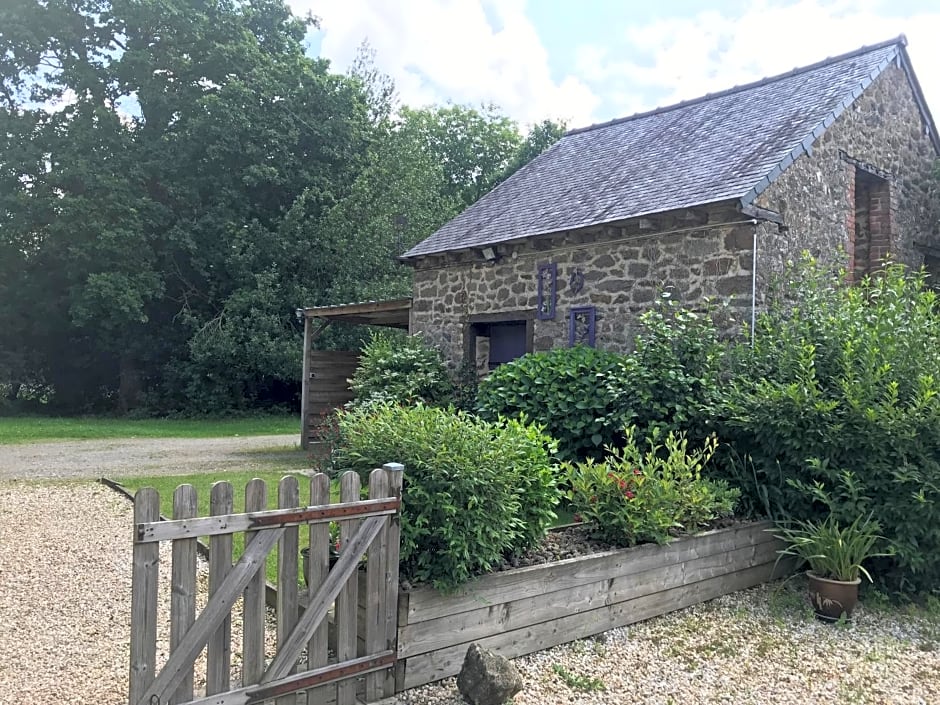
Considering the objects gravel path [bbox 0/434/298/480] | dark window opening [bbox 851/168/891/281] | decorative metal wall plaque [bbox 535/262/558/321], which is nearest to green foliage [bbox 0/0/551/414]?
gravel path [bbox 0/434/298/480]

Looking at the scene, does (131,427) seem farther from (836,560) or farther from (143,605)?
(836,560)

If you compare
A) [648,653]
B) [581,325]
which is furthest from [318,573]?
[581,325]

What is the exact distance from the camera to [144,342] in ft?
70.1

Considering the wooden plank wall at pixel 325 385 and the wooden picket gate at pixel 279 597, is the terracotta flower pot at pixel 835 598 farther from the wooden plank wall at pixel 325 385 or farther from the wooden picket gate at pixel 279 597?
the wooden plank wall at pixel 325 385

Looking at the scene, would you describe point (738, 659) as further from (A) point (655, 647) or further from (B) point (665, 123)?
(B) point (665, 123)

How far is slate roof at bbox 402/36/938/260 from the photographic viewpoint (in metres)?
8.16

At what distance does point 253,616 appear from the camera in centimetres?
307

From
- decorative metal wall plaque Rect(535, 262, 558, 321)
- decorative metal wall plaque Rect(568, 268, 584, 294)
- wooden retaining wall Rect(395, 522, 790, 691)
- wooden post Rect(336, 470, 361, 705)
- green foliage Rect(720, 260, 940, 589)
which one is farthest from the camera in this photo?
decorative metal wall plaque Rect(535, 262, 558, 321)

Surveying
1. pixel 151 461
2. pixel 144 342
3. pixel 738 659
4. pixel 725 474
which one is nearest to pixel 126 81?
pixel 144 342

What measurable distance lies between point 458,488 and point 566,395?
3727 millimetres

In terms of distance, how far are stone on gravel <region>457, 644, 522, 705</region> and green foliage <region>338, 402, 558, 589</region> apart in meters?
0.38

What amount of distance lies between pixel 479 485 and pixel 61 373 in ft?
77.1

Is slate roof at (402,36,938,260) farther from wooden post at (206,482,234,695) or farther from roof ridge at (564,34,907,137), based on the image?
wooden post at (206,482,234,695)

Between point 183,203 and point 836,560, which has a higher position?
point 183,203
